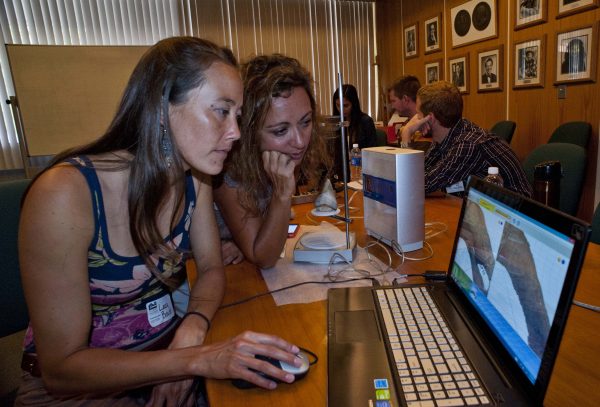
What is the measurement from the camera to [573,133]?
3088mm

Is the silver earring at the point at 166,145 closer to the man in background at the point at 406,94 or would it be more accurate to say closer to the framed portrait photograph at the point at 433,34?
the man in background at the point at 406,94

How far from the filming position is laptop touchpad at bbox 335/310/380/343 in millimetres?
728

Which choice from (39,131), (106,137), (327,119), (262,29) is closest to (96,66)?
(39,131)

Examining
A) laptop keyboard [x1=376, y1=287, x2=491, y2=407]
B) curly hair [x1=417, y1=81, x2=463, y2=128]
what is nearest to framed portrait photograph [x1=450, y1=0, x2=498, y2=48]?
curly hair [x1=417, y1=81, x2=463, y2=128]

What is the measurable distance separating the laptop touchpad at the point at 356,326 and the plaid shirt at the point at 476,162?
4.40 feet

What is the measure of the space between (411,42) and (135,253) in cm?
491

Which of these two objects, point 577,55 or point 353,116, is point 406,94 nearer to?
point 353,116

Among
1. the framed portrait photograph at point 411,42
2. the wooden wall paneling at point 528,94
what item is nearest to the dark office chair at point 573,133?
the wooden wall paneling at point 528,94

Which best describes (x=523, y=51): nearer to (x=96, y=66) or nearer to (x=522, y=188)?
(x=522, y=188)

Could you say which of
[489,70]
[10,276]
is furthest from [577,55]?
[10,276]

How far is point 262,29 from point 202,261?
448 cm

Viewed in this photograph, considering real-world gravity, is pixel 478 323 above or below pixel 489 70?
below

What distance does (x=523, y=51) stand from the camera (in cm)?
352

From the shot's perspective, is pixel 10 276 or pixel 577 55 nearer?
pixel 10 276
